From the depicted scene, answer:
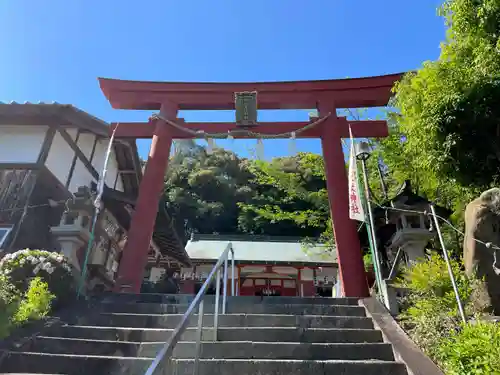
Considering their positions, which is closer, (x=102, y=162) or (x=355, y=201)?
(x=355, y=201)

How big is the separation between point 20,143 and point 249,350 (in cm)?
806

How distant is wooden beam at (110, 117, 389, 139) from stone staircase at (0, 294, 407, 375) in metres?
4.23

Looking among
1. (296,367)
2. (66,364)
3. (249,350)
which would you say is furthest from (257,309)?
(66,364)

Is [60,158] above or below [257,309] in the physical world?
above

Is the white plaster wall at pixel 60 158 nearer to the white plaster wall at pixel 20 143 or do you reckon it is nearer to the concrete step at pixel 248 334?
the white plaster wall at pixel 20 143

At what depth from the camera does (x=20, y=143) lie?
9.12 meters

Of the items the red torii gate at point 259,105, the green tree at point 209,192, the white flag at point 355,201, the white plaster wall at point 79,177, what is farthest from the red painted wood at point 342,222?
the green tree at point 209,192

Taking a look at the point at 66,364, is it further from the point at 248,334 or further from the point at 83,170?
the point at 83,170

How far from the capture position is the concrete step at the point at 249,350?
154 inches

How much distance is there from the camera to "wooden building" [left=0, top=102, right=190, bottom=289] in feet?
25.1

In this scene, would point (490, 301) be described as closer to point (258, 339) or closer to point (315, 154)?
point (258, 339)

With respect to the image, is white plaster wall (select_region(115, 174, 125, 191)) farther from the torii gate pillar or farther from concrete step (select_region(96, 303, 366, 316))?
concrete step (select_region(96, 303, 366, 316))

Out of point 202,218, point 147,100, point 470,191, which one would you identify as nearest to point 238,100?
point 147,100

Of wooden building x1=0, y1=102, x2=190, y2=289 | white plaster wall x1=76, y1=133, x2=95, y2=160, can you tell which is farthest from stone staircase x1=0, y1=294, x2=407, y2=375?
white plaster wall x1=76, y1=133, x2=95, y2=160
